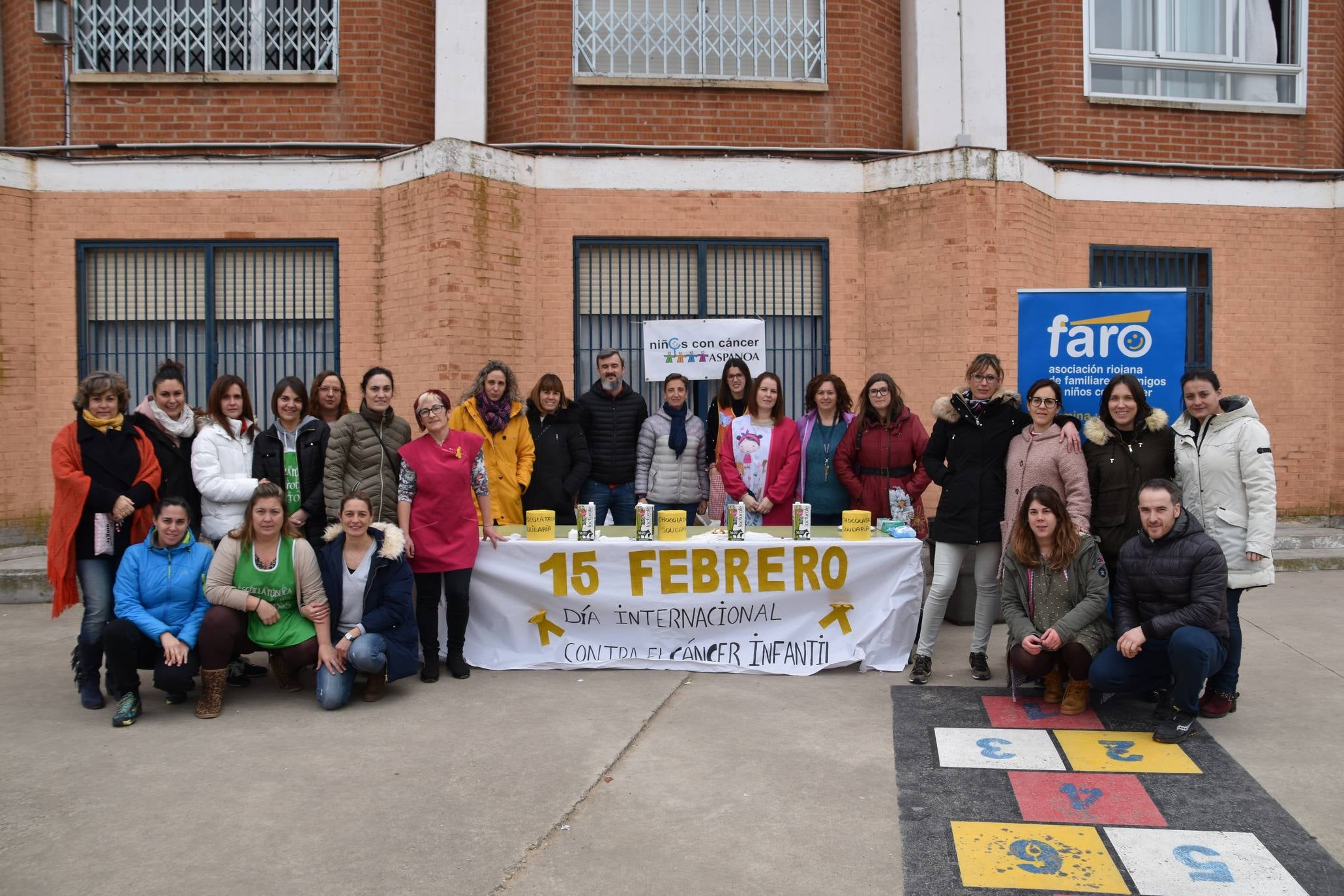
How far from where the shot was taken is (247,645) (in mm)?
5980

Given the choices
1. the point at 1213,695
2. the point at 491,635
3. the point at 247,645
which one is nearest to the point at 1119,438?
the point at 1213,695

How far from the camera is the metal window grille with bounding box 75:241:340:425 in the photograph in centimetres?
1045

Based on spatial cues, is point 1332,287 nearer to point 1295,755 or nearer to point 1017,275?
point 1017,275

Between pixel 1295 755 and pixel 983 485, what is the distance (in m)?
2.19

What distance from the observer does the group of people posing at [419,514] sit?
18.7 ft

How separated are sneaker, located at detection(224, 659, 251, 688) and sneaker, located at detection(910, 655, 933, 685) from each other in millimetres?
4079

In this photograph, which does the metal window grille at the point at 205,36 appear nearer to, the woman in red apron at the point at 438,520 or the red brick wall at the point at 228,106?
the red brick wall at the point at 228,106

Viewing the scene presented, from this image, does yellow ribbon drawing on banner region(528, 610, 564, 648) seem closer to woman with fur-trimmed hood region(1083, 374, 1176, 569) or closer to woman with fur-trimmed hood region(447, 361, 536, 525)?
woman with fur-trimmed hood region(447, 361, 536, 525)

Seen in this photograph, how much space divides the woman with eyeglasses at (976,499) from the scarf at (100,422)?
496cm

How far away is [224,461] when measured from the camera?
647cm

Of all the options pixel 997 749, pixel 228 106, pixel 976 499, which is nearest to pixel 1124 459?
pixel 976 499

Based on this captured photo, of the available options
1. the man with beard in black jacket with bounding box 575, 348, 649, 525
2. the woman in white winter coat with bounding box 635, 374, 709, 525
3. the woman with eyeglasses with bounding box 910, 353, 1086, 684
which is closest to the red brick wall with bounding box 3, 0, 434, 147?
the man with beard in black jacket with bounding box 575, 348, 649, 525

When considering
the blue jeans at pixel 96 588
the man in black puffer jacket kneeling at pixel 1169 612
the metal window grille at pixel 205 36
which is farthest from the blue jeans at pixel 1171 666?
the metal window grille at pixel 205 36

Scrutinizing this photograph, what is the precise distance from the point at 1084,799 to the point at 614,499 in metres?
4.31
